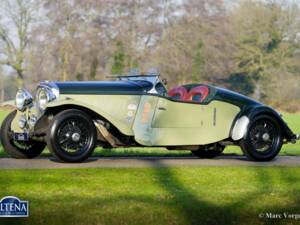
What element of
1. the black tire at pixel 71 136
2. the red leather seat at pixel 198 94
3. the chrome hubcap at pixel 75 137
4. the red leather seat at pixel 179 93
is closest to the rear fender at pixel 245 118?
the red leather seat at pixel 198 94

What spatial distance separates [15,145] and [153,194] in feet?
13.3

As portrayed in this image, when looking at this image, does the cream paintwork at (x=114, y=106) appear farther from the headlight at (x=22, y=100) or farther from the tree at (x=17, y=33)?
the tree at (x=17, y=33)

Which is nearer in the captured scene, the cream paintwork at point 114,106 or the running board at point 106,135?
the cream paintwork at point 114,106

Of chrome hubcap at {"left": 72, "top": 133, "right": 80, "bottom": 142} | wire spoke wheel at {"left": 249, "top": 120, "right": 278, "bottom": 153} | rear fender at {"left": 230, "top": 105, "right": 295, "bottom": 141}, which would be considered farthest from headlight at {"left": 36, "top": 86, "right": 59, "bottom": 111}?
wire spoke wheel at {"left": 249, "top": 120, "right": 278, "bottom": 153}

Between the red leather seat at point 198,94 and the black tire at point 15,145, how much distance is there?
101 inches

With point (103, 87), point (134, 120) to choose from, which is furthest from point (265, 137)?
point (103, 87)

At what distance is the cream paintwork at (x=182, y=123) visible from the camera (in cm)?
977

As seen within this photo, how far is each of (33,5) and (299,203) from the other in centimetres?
5592

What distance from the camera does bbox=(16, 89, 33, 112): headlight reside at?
393 inches

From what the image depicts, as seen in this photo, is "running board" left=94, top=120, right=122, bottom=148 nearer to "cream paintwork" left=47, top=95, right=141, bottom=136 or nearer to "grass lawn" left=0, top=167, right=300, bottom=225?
"cream paintwork" left=47, top=95, right=141, bottom=136

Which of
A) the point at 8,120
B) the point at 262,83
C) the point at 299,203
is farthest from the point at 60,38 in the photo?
the point at 299,203

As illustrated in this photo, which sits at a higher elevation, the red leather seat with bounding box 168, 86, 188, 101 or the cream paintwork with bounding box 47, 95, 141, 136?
the red leather seat with bounding box 168, 86, 188, 101

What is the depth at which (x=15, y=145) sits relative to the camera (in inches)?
404

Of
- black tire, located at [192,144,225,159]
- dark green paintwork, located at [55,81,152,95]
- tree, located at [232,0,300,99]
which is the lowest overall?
black tire, located at [192,144,225,159]
